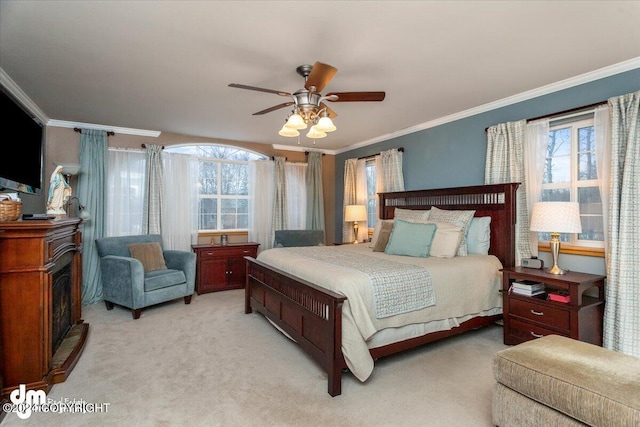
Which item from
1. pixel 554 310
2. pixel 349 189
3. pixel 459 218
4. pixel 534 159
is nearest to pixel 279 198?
pixel 349 189

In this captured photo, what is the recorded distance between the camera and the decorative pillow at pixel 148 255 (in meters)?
4.31

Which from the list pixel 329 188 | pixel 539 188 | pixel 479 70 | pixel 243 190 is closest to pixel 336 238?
pixel 329 188

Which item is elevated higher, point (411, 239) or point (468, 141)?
point (468, 141)

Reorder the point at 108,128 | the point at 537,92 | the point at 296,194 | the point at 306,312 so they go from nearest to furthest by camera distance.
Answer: the point at 306,312 < the point at 537,92 < the point at 108,128 < the point at 296,194

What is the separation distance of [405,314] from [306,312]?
780 millimetres

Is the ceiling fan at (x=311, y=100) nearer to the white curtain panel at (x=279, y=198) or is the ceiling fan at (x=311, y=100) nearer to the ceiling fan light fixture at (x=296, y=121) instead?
the ceiling fan light fixture at (x=296, y=121)

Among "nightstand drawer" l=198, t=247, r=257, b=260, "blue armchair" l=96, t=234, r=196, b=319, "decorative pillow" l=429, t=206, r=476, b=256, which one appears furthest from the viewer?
"nightstand drawer" l=198, t=247, r=257, b=260

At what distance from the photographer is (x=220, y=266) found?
5105mm

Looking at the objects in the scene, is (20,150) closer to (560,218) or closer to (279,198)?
(279,198)

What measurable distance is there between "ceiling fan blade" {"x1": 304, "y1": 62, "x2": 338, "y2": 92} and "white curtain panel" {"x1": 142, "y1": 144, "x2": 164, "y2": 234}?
3.46 m

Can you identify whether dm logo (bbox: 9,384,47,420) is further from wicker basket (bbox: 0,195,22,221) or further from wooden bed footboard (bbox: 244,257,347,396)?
wooden bed footboard (bbox: 244,257,347,396)

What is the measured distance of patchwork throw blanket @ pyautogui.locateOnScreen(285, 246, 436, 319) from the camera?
2.45 meters

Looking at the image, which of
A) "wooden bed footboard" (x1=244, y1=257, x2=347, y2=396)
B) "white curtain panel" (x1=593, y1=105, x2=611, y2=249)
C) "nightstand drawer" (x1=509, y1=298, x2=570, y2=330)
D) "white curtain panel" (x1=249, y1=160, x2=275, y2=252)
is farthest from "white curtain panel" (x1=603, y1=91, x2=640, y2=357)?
"white curtain panel" (x1=249, y1=160, x2=275, y2=252)

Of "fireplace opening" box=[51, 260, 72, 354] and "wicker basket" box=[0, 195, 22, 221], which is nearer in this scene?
"wicker basket" box=[0, 195, 22, 221]
